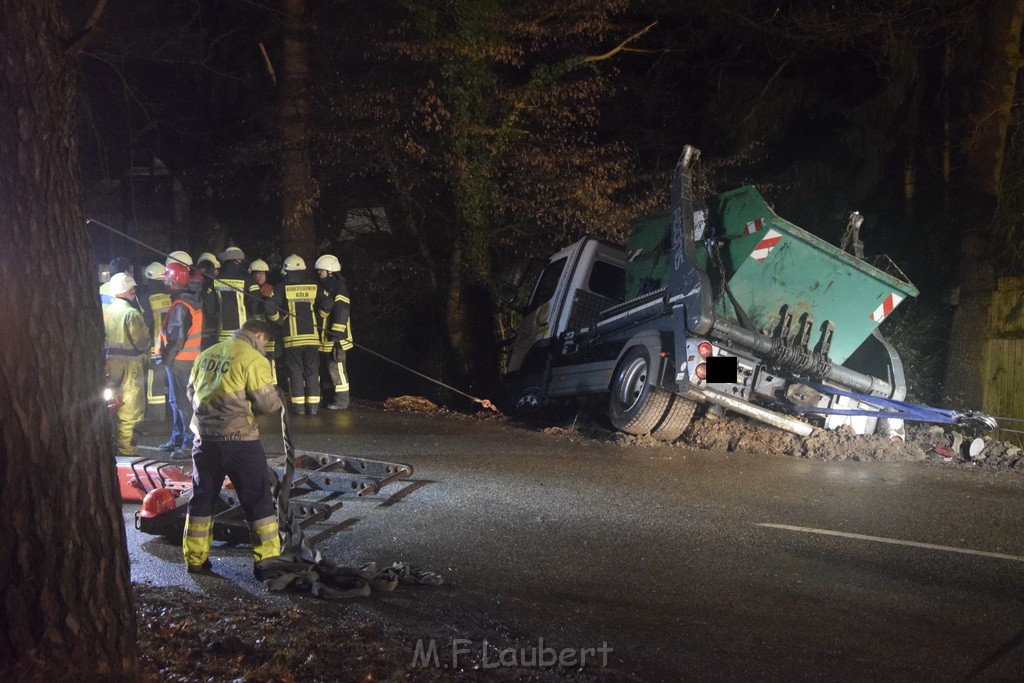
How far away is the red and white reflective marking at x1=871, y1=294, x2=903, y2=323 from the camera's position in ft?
33.0

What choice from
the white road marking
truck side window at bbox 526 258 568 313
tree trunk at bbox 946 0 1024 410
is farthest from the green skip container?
the white road marking

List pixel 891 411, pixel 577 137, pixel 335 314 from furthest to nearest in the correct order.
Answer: pixel 577 137 → pixel 335 314 → pixel 891 411

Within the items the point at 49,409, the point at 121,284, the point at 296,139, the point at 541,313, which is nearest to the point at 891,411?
the point at 541,313

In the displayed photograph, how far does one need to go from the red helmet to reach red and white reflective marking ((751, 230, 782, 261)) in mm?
5890

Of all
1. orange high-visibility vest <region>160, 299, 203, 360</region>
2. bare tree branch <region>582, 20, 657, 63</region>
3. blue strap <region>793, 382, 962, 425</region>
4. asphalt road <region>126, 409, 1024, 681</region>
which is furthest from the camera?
bare tree branch <region>582, 20, 657, 63</region>

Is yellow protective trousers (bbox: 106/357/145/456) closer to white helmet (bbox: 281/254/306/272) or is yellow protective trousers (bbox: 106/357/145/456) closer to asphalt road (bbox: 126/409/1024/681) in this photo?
asphalt road (bbox: 126/409/1024/681)

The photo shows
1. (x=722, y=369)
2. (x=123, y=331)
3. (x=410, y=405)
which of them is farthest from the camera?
(x=410, y=405)

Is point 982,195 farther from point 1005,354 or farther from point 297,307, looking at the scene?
point 297,307

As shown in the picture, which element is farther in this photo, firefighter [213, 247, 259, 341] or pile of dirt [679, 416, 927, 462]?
Answer: firefighter [213, 247, 259, 341]

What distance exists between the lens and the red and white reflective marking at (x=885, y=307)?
10.1 metres

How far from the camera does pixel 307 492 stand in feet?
24.7

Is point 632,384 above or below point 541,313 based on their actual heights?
below

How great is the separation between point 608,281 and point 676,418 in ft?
9.97

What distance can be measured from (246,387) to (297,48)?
11.5 metres
